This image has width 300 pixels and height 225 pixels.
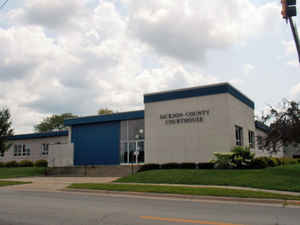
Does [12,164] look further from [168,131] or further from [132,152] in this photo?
[168,131]

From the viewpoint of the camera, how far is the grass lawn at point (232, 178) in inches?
581

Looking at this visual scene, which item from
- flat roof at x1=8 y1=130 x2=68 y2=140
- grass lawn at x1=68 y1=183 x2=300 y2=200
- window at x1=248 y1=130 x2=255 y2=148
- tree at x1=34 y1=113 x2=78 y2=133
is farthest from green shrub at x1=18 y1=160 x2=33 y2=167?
tree at x1=34 y1=113 x2=78 y2=133

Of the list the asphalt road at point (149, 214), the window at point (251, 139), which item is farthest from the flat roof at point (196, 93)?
the asphalt road at point (149, 214)

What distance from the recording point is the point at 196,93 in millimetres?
25703

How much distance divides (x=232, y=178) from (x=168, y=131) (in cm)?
1012

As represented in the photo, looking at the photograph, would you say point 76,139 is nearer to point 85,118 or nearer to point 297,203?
point 85,118

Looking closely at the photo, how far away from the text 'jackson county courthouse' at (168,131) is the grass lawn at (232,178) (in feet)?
15.2

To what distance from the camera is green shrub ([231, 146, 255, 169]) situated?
2142cm

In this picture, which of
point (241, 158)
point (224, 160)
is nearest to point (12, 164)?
point (224, 160)

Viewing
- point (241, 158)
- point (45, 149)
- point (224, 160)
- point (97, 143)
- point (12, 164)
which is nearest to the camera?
point (241, 158)

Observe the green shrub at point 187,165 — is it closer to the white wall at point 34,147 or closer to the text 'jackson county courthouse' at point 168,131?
the text 'jackson county courthouse' at point 168,131

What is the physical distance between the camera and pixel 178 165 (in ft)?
79.6

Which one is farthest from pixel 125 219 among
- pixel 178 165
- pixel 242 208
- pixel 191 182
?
pixel 178 165

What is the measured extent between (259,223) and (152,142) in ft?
64.1
